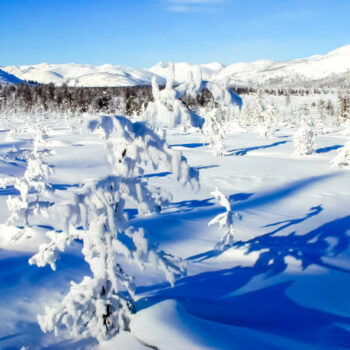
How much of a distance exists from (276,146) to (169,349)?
32.4 meters

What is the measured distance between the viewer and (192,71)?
10.2 ft

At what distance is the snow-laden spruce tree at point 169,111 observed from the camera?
2.94 m

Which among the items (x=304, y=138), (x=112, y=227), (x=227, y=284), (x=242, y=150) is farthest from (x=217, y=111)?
(x=112, y=227)

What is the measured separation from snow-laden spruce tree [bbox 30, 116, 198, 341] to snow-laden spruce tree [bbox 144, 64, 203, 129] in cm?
15

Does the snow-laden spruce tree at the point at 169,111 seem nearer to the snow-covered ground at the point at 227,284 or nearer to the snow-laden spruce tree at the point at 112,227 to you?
the snow-laden spruce tree at the point at 112,227

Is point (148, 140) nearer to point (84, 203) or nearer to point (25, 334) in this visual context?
point (84, 203)

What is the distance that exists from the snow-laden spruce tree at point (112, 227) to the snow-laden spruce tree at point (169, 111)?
0.50 ft

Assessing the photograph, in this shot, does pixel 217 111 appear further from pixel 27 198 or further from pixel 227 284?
pixel 227 284

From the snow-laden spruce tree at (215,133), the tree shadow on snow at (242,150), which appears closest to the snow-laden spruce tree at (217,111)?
the snow-laden spruce tree at (215,133)

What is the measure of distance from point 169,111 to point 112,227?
1265mm

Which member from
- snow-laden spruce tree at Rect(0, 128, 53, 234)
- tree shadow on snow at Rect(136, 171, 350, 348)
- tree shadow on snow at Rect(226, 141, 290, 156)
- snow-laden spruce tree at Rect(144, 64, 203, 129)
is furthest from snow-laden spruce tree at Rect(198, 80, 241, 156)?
snow-laden spruce tree at Rect(0, 128, 53, 234)

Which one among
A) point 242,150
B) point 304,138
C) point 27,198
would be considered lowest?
point 242,150

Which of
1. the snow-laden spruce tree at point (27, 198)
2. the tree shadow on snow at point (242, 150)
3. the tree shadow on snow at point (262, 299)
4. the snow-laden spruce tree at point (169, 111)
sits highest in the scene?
the snow-laden spruce tree at point (169, 111)

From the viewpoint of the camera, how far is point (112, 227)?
3328mm
